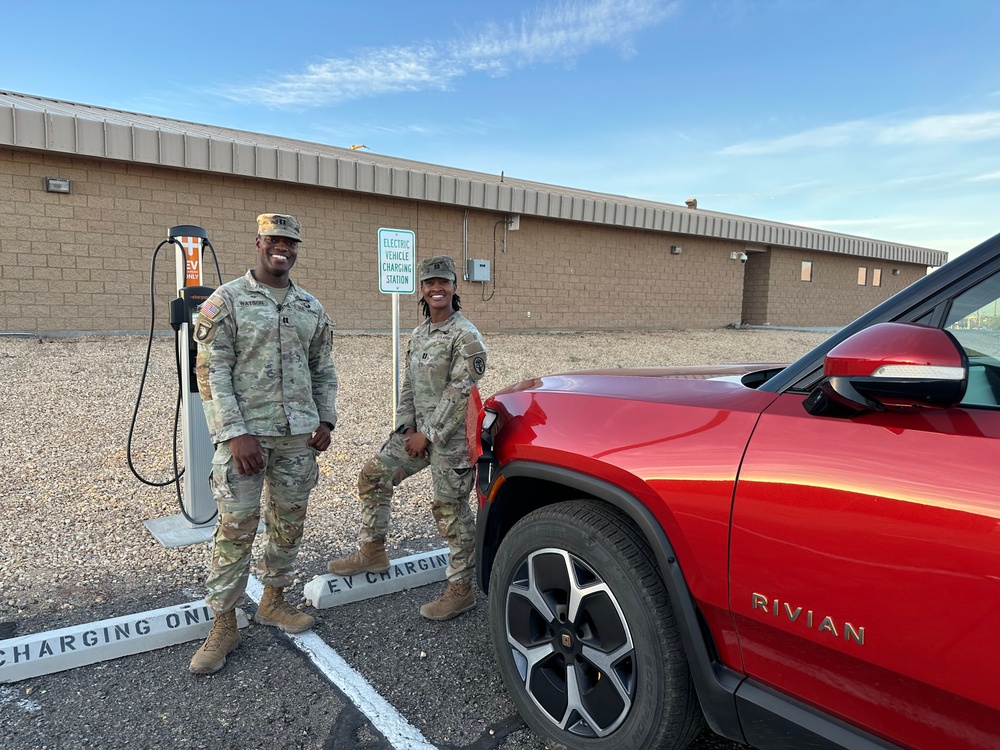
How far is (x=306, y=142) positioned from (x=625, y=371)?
16.8 m

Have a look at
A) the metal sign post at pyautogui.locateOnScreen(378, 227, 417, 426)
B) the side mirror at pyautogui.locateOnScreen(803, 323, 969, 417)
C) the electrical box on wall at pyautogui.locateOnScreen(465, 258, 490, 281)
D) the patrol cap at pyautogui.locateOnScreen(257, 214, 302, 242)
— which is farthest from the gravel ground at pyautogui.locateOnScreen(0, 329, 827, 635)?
the electrical box on wall at pyautogui.locateOnScreen(465, 258, 490, 281)

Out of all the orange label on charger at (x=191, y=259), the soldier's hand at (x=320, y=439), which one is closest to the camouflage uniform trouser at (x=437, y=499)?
the soldier's hand at (x=320, y=439)

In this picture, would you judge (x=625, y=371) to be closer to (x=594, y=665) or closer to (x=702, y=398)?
(x=702, y=398)

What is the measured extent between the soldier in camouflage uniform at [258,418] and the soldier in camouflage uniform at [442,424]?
0.51 m

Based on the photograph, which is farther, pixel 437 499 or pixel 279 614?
pixel 437 499

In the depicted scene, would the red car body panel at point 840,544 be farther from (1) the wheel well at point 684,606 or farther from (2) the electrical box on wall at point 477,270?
(2) the electrical box on wall at point 477,270

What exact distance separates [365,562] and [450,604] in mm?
584

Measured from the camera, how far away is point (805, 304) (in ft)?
81.8

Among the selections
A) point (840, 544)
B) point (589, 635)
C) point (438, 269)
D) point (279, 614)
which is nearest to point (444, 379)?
point (438, 269)

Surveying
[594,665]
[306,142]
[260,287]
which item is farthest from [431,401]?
[306,142]

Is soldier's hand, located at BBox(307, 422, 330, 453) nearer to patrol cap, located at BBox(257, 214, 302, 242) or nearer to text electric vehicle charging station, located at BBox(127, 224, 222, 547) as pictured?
patrol cap, located at BBox(257, 214, 302, 242)

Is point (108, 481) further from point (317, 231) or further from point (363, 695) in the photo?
point (317, 231)

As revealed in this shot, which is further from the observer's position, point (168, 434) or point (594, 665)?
point (168, 434)

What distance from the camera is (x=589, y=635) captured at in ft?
7.06
